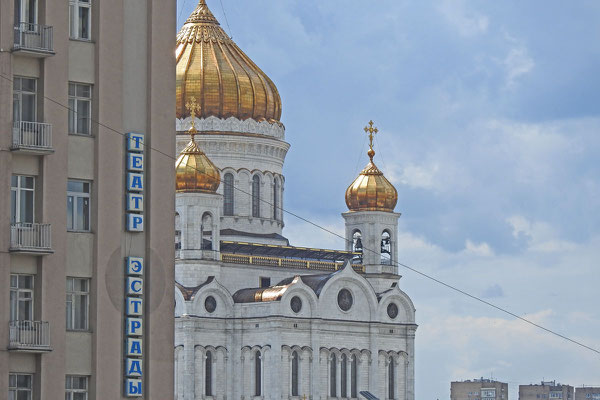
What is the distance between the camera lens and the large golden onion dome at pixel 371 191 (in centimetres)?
9431

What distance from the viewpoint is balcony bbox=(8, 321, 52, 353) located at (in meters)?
37.8

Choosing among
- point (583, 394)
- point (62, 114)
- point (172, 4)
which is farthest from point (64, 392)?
point (583, 394)

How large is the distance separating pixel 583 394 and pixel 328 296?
75753 mm

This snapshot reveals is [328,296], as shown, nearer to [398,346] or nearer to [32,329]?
[398,346]

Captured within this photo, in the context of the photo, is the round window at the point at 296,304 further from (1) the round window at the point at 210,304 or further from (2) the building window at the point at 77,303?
(2) the building window at the point at 77,303

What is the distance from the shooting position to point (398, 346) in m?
91.7

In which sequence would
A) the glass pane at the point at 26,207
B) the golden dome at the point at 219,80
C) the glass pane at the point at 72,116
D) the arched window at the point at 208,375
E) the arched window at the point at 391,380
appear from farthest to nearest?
the golden dome at the point at 219,80, the arched window at the point at 391,380, the arched window at the point at 208,375, the glass pane at the point at 72,116, the glass pane at the point at 26,207

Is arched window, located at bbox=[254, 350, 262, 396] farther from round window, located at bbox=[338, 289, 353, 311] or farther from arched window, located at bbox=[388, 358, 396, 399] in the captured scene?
arched window, located at bbox=[388, 358, 396, 399]

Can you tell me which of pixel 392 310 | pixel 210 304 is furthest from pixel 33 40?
pixel 392 310

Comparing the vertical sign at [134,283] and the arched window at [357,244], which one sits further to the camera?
the arched window at [357,244]

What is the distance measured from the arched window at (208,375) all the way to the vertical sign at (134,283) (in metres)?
46.1

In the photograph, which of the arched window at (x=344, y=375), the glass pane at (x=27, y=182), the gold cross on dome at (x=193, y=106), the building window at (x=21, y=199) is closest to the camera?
the building window at (x=21, y=199)

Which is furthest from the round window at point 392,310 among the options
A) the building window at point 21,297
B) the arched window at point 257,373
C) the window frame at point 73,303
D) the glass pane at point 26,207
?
the building window at point 21,297

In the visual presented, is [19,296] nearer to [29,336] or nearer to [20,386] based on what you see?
[29,336]
